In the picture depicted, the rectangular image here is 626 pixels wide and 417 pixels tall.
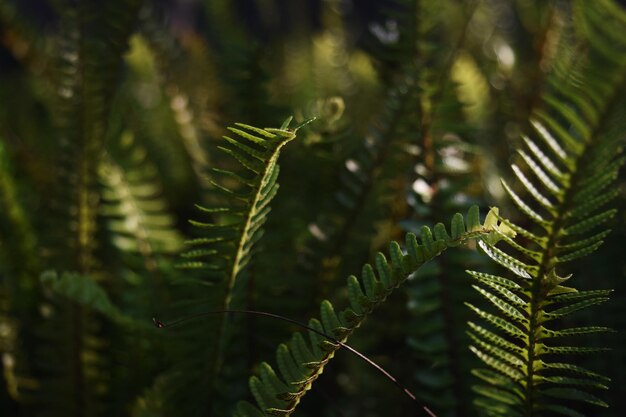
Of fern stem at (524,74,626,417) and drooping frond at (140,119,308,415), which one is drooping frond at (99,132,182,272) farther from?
fern stem at (524,74,626,417)

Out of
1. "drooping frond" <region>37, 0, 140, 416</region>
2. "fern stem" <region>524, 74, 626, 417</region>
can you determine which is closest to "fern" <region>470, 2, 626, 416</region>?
"fern stem" <region>524, 74, 626, 417</region>

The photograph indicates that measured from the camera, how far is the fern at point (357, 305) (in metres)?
0.42

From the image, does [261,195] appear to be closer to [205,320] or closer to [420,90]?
[205,320]

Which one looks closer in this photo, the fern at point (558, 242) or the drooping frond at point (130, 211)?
the fern at point (558, 242)

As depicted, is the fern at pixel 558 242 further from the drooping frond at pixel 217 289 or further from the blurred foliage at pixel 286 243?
the drooping frond at pixel 217 289

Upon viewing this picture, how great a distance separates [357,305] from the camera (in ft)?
1.44

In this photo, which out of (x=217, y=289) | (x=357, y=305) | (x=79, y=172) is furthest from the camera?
(x=79, y=172)

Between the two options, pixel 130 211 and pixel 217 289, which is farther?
pixel 130 211

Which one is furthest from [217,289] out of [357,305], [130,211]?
[130,211]

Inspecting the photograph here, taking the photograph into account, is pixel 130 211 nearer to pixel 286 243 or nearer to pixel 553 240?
pixel 286 243

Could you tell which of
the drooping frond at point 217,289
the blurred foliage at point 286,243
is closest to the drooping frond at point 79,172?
the blurred foliage at point 286,243

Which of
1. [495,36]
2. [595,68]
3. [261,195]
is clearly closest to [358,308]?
[261,195]

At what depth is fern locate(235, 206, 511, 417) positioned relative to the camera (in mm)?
418

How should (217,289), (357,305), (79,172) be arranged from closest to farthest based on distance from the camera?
(357,305) → (217,289) → (79,172)
